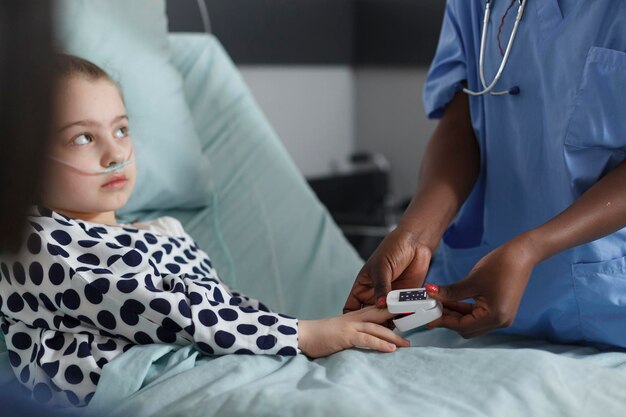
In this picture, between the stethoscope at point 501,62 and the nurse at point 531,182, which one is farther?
the stethoscope at point 501,62

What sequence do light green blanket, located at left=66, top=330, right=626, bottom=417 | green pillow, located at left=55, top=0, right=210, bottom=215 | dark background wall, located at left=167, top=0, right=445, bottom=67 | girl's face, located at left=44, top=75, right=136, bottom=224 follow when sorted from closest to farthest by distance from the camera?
light green blanket, located at left=66, top=330, right=626, bottom=417 → girl's face, located at left=44, top=75, right=136, bottom=224 → green pillow, located at left=55, top=0, right=210, bottom=215 → dark background wall, located at left=167, top=0, right=445, bottom=67

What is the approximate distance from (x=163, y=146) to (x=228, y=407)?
3.18ft

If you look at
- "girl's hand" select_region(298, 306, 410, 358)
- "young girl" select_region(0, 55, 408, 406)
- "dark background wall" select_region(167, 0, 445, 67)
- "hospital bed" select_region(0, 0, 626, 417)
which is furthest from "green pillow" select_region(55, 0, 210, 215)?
"girl's hand" select_region(298, 306, 410, 358)

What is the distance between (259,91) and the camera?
2863mm

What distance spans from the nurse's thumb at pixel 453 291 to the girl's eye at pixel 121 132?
60 cm

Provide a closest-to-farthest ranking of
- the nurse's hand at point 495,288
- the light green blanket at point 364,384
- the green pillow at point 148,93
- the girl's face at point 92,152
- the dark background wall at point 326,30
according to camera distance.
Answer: the light green blanket at point 364,384 < the nurse's hand at point 495,288 < the girl's face at point 92,152 < the green pillow at point 148,93 < the dark background wall at point 326,30

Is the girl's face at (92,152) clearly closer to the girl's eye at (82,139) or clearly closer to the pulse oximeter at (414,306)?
the girl's eye at (82,139)

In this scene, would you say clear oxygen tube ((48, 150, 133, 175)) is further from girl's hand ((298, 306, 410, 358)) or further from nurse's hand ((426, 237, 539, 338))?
nurse's hand ((426, 237, 539, 338))

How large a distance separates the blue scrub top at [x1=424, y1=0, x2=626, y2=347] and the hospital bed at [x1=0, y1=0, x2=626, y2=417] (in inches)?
2.8

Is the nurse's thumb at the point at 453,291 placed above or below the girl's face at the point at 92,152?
below

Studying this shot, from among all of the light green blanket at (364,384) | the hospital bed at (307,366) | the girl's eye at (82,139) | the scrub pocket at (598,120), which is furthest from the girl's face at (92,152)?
the scrub pocket at (598,120)

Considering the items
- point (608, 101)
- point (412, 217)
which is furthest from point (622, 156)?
point (412, 217)

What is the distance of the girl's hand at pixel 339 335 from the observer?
1.20 meters

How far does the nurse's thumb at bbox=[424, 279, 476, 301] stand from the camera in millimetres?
1139
